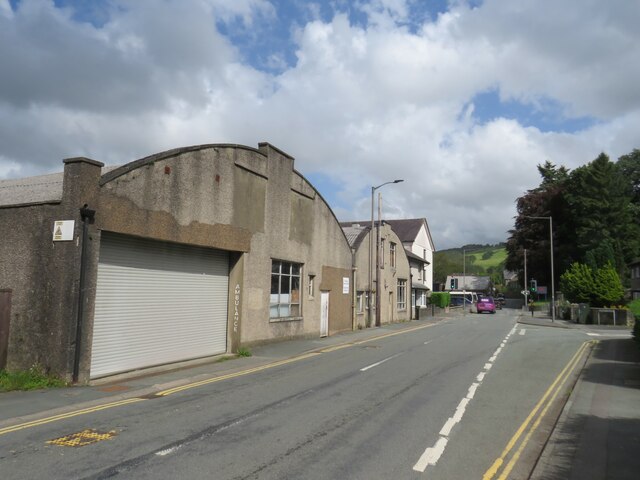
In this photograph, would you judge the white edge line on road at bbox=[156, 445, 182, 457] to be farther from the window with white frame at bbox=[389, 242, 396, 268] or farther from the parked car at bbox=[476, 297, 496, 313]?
the parked car at bbox=[476, 297, 496, 313]

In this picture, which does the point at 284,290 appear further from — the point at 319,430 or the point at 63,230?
the point at 319,430

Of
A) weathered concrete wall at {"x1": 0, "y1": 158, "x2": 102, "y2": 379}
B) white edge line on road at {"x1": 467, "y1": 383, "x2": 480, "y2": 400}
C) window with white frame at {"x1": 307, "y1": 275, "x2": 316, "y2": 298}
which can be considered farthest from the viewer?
window with white frame at {"x1": 307, "y1": 275, "x2": 316, "y2": 298}

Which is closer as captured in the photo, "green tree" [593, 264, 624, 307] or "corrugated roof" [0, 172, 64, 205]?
"corrugated roof" [0, 172, 64, 205]

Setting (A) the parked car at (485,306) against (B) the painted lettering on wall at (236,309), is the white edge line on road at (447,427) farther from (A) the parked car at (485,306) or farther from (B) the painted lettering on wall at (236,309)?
(A) the parked car at (485,306)

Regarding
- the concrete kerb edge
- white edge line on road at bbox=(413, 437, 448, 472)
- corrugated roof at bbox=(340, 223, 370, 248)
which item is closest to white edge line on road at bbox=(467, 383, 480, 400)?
the concrete kerb edge

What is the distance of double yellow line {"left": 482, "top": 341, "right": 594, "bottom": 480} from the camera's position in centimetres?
606

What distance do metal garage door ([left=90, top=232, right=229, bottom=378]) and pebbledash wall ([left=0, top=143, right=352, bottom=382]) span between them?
36cm

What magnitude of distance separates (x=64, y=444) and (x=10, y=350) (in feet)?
19.5

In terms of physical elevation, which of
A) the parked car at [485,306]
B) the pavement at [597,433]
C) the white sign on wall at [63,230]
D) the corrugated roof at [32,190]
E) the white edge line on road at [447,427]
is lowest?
the pavement at [597,433]

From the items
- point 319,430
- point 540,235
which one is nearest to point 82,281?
point 319,430

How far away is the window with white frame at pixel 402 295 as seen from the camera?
1554 inches

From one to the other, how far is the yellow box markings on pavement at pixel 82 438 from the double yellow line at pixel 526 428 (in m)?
4.98

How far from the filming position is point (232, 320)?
17172mm

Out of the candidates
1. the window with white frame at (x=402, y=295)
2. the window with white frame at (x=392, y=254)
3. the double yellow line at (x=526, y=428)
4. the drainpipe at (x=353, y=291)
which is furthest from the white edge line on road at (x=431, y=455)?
the window with white frame at (x=402, y=295)
